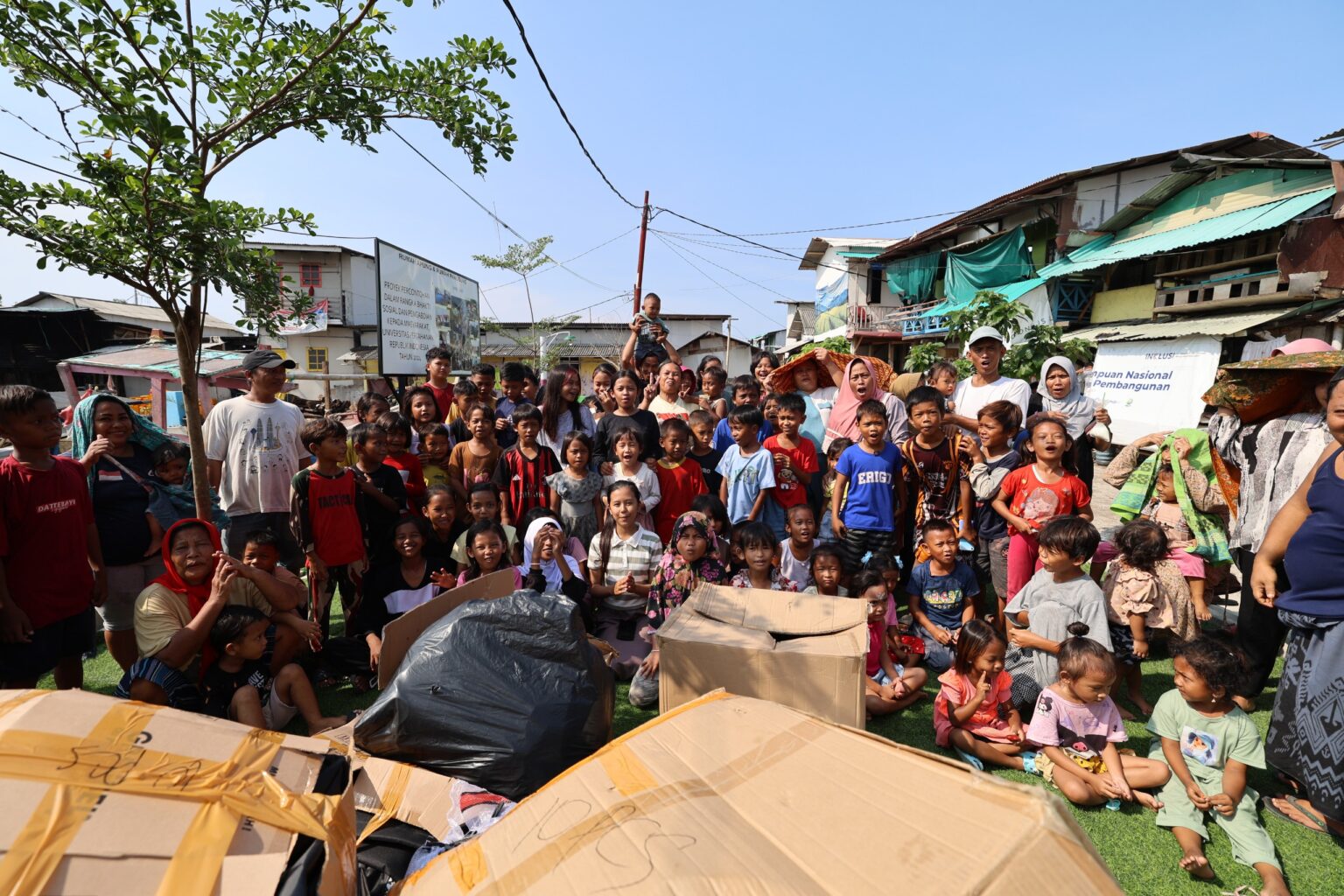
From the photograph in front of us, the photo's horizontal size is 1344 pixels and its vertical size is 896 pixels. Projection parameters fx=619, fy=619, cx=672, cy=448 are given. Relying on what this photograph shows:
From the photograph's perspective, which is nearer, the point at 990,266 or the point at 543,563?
the point at 543,563

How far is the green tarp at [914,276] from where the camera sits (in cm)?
1961

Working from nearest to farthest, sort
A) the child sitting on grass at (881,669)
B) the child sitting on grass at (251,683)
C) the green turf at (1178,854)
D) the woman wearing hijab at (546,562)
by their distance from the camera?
the green turf at (1178,854) < the child sitting on grass at (251,683) < the child sitting on grass at (881,669) < the woman wearing hijab at (546,562)

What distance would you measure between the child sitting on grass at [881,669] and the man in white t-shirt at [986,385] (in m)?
1.53

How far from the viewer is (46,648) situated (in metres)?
2.70

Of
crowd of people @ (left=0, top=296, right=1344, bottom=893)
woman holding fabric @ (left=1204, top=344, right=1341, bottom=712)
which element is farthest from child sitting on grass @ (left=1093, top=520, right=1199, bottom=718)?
woman holding fabric @ (left=1204, top=344, right=1341, bottom=712)

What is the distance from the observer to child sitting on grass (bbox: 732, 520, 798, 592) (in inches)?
127

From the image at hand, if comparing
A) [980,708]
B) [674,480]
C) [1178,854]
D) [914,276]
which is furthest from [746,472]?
[914,276]

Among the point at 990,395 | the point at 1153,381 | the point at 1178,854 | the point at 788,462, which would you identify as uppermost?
the point at 1153,381

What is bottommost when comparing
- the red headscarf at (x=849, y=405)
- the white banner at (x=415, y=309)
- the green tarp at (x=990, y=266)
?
the red headscarf at (x=849, y=405)

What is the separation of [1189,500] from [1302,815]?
1605 mm

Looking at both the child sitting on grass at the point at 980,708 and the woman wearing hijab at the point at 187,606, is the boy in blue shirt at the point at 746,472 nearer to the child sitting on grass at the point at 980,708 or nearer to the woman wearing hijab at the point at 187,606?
the child sitting on grass at the point at 980,708

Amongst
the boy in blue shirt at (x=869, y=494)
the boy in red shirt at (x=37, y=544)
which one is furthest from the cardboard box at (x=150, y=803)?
the boy in blue shirt at (x=869, y=494)

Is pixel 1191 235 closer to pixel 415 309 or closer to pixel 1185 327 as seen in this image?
pixel 1185 327

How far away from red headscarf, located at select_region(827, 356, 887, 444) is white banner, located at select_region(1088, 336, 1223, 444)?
7495 millimetres
